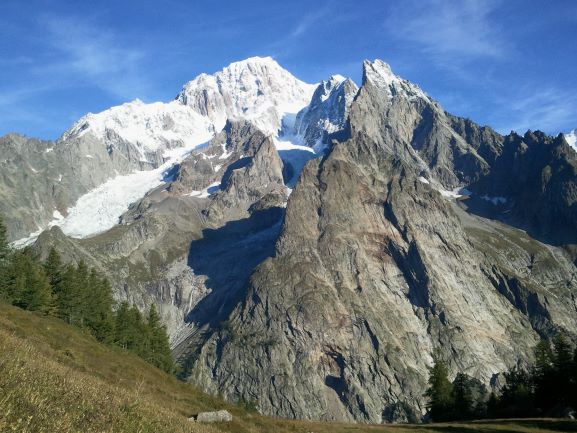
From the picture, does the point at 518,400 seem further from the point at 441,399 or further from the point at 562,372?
the point at 441,399

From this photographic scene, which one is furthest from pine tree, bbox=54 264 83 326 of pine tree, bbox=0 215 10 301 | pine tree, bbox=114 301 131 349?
pine tree, bbox=0 215 10 301

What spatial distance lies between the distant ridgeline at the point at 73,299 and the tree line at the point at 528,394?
51.1 meters

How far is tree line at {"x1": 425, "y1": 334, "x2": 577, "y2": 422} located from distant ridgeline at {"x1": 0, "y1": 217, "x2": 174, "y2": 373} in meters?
51.1

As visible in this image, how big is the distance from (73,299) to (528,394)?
245ft

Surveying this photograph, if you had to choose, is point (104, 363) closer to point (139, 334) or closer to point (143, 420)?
point (143, 420)

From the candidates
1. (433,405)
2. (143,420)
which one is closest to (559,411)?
(433,405)

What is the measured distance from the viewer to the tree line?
222 feet

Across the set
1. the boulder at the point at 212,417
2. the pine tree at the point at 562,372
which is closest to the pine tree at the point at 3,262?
the boulder at the point at 212,417

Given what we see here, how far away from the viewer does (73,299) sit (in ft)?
251

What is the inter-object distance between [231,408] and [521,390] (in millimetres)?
65841

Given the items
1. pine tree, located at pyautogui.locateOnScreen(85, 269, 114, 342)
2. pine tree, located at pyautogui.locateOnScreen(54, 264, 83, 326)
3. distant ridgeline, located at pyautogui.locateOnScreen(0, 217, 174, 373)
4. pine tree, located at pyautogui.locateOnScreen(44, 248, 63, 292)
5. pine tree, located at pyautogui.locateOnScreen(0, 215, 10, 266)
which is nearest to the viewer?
distant ridgeline, located at pyautogui.locateOnScreen(0, 217, 174, 373)

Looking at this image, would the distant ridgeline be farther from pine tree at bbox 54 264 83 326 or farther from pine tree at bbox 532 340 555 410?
pine tree at bbox 532 340 555 410

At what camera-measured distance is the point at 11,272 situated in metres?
72.5

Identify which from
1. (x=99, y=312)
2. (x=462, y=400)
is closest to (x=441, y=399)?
(x=462, y=400)
